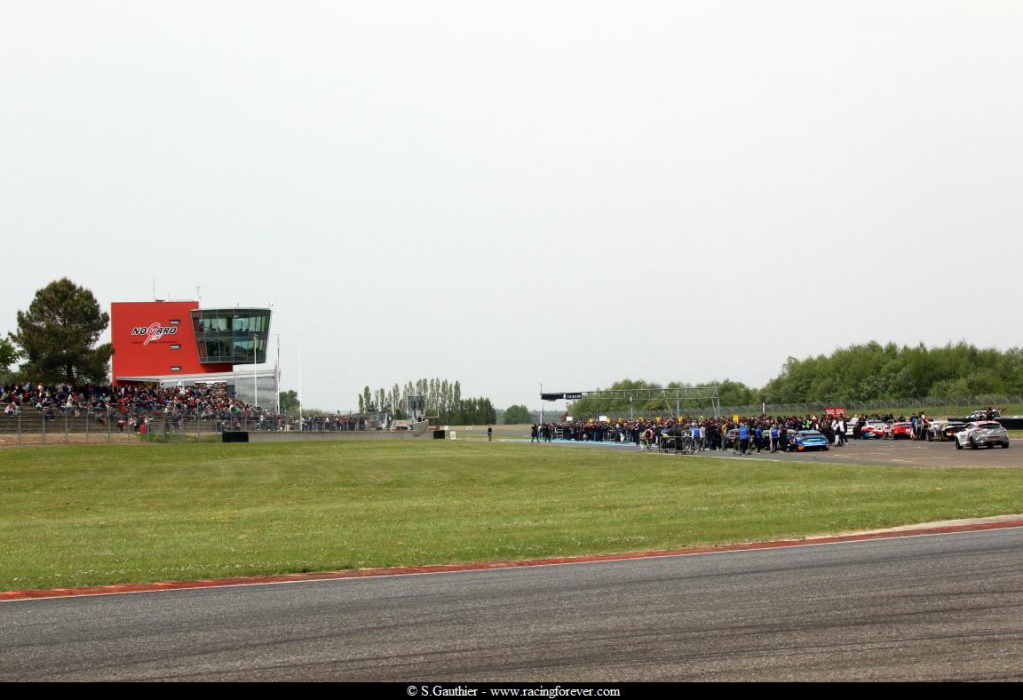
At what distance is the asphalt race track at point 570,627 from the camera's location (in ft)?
26.6

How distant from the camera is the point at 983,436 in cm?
4675

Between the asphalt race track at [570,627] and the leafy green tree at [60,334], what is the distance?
74732 millimetres

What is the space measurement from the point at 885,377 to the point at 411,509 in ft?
385

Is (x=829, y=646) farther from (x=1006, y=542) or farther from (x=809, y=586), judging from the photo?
(x=1006, y=542)

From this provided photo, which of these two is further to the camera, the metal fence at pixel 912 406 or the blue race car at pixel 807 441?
the metal fence at pixel 912 406

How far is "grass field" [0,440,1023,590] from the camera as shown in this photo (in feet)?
54.7

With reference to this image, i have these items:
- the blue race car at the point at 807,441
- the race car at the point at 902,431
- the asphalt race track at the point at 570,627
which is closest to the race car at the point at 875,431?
the race car at the point at 902,431

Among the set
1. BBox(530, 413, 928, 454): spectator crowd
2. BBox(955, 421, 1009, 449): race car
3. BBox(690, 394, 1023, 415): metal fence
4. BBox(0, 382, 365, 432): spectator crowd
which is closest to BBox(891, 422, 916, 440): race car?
BBox(530, 413, 928, 454): spectator crowd

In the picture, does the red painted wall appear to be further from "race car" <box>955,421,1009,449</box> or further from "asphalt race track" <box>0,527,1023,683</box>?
"asphalt race track" <box>0,527,1023,683</box>

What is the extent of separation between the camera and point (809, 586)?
11.4 metres

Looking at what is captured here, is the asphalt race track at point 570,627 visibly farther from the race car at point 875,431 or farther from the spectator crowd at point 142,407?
the race car at point 875,431

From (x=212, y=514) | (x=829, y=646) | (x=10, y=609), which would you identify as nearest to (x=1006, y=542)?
Result: (x=829, y=646)
